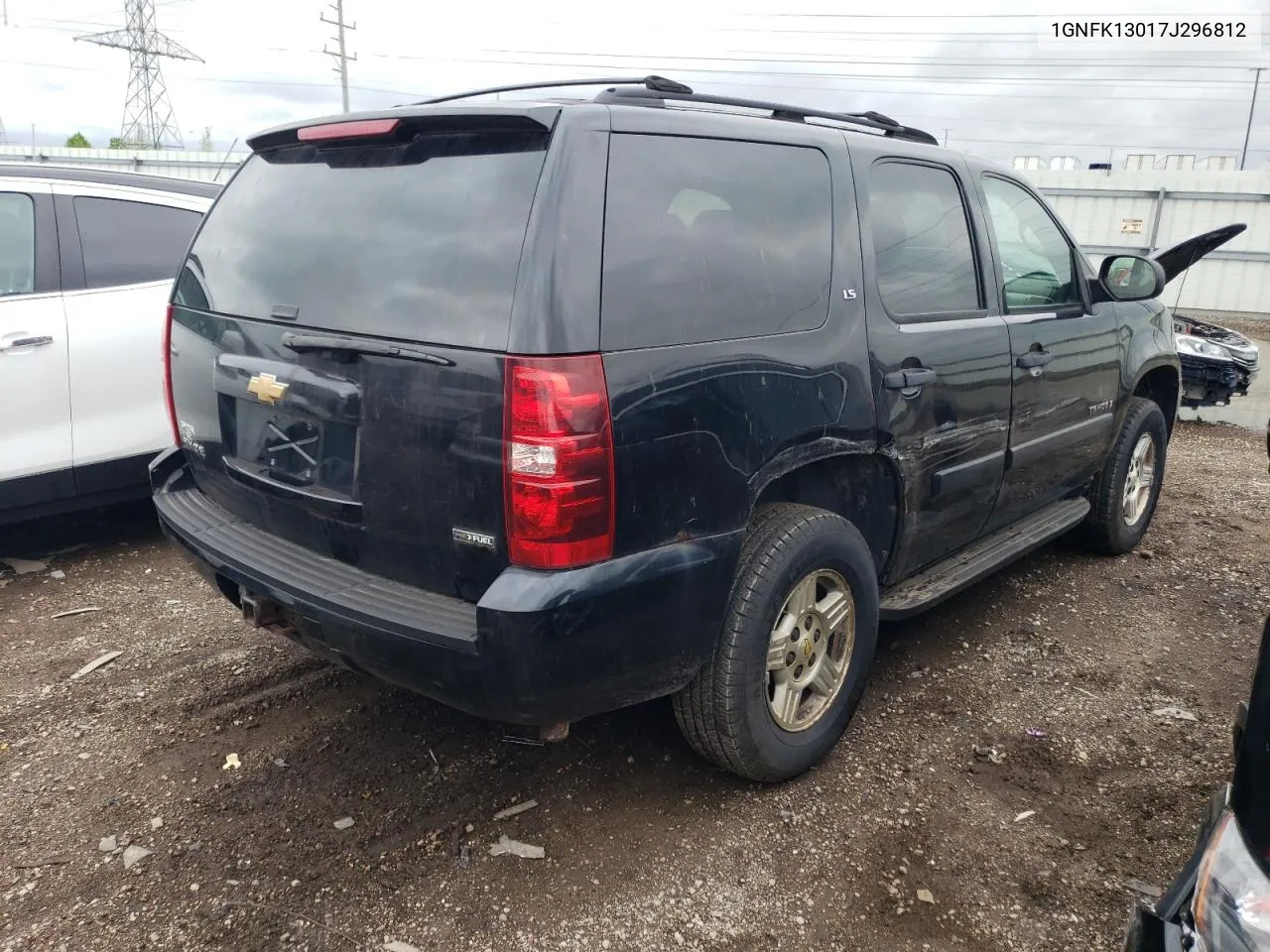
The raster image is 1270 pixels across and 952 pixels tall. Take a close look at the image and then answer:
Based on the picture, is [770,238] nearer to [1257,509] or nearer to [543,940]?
[543,940]

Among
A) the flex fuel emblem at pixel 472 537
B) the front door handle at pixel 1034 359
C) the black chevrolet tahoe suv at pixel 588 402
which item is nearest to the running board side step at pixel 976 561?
the black chevrolet tahoe suv at pixel 588 402

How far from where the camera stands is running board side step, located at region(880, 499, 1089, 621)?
3246 mm

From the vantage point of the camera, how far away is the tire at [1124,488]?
462 centimetres

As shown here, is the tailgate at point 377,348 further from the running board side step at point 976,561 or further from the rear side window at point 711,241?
the running board side step at point 976,561

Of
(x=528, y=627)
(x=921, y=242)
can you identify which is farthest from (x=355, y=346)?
(x=921, y=242)

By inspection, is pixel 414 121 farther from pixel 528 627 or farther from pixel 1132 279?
pixel 1132 279

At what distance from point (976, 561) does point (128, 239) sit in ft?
13.6

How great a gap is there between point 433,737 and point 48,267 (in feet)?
9.46

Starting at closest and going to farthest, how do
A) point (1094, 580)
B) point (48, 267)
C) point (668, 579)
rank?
point (668, 579) → point (48, 267) → point (1094, 580)

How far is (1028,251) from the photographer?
3.88 metres

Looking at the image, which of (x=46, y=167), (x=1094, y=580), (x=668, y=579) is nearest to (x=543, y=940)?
(x=668, y=579)

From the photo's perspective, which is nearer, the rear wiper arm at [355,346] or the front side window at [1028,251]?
the rear wiper arm at [355,346]

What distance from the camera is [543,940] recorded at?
2.29 meters

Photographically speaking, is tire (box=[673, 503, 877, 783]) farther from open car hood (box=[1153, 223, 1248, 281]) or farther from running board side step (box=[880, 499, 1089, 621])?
open car hood (box=[1153, 223, 1248, 281])
